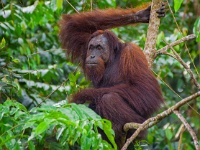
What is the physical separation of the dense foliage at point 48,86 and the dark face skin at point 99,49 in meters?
0.27

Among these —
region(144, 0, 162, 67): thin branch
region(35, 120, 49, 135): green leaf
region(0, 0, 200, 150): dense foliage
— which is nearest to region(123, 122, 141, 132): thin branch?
region(0, 0, 200, 150): dense foliage

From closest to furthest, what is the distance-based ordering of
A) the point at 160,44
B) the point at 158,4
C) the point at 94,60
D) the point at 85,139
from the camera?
the point at 85,139
the point at 158,4
the point at 94,60
the point at 160,44

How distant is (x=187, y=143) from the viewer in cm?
545

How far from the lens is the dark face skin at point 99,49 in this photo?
513 centimetres

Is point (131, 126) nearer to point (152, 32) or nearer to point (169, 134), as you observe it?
point (152, 32)

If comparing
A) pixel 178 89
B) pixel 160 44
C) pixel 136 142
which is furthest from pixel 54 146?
pixel 178 89

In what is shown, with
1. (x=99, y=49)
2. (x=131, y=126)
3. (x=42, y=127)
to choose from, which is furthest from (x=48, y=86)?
(x=42, y=127)

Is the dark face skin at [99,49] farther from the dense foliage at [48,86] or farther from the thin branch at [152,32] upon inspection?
the thin branch at [152,32]

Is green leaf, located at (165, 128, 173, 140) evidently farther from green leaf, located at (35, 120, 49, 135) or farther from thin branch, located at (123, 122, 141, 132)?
green leaf, located at (35, 120, 49, 135)

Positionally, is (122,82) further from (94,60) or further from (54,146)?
(54,146)

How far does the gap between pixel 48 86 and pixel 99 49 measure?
2.27 ft

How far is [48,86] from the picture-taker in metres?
5.39

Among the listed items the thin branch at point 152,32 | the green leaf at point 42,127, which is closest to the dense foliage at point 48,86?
the green leaf at point 42,127

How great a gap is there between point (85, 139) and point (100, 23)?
9.06 feet
